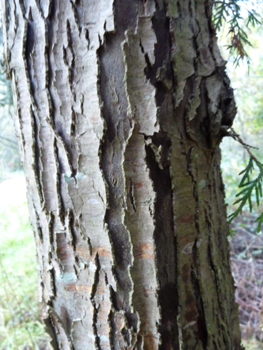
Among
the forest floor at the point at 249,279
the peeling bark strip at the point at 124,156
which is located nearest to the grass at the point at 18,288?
the peeling bark strip at the point at 124,156

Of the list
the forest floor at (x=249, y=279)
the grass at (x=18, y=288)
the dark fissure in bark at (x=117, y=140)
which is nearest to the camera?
the dark fissure in bark at (x=117, y=140)

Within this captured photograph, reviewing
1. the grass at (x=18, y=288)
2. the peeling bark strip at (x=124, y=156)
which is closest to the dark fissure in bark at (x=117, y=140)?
the peeling bark strip at (x=124, y=156)

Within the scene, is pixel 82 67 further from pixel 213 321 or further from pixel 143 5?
pixel 213 321

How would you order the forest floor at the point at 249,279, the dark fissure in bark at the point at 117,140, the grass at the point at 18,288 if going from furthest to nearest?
the grass at the point at 18,288, the forest floor at the point at 249,279, the dark fissure in bark at the point at 117,140

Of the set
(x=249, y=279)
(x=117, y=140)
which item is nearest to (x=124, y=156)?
(x=117, y=140)

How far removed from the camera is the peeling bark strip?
0.68 m

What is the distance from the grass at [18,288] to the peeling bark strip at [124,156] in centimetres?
82

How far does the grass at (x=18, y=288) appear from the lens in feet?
8.91

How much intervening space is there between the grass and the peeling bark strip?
32.4 inches

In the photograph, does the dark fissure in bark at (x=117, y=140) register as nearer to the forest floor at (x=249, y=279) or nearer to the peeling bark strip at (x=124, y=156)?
the peeling bark strip at (x=124, y=156)

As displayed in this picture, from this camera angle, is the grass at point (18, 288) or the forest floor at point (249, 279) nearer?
the forest floor at point (249, 279)

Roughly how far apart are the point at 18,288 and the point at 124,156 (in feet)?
10.9

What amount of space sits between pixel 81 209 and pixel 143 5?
0.50 meters

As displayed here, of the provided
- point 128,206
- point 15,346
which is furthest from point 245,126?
point 128,206
